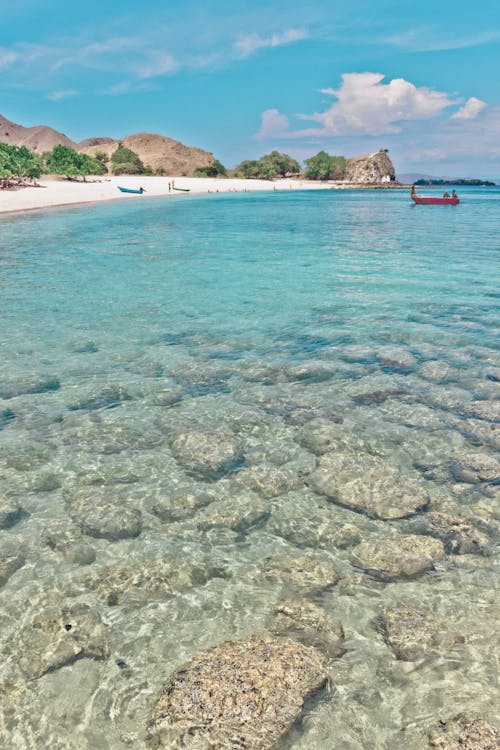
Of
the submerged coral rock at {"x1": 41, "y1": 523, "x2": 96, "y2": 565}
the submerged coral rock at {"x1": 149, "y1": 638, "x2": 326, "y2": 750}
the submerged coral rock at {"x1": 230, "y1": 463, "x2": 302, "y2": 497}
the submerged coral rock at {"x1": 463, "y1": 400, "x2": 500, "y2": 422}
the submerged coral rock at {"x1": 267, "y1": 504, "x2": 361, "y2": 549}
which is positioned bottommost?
the submerged coral rock at {"x1": 267, "y1": 504, "x2": 361, "y2": 549}

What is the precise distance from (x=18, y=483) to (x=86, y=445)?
→ 60.8 inches

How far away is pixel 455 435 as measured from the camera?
999 cm

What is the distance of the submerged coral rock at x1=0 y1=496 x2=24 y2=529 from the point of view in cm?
744

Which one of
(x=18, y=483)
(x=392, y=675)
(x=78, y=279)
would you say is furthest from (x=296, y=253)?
(x=392, y=675)

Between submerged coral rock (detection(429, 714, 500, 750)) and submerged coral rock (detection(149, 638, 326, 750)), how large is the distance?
44.5 inches

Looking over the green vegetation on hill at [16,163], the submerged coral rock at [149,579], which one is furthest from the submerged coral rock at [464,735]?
the green vegetation on hill at [16,163]

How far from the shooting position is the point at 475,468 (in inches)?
349

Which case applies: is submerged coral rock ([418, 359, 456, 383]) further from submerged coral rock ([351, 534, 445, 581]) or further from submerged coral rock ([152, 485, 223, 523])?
submerged coral rock ([152, 485, 223, 523])

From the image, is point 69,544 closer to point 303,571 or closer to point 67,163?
point 303,571

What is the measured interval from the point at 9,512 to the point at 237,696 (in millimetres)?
4763

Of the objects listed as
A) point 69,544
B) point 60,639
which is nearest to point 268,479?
point 69,544

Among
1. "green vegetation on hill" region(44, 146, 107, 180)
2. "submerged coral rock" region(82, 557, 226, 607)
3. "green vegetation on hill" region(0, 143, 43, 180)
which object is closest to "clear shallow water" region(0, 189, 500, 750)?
"submerged coral rock" region(82, 557, 226, 607)

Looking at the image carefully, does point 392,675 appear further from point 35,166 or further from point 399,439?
point 35,166

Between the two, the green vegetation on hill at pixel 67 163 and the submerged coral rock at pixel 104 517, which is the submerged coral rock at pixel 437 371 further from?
the green vegetation on hill at pixel 67 163
